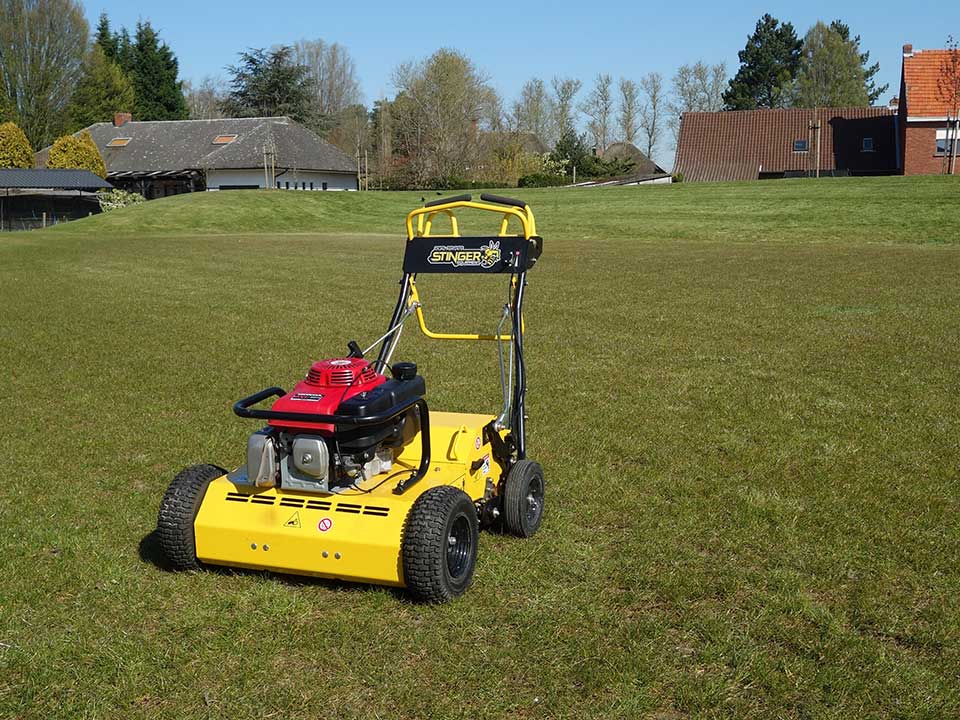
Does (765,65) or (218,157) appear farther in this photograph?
(765,65)

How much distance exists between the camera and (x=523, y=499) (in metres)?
5.43

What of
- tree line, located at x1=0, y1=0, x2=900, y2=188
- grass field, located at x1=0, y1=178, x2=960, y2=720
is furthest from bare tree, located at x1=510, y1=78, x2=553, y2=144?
grass field, located at x1=0, y1=178, x2=960, y2=720

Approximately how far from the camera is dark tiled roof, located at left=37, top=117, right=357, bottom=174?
62.8 metres

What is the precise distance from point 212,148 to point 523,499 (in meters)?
63.7

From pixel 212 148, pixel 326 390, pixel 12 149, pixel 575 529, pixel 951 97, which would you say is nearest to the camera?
pixel 326 390

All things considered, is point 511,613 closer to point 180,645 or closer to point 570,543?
point 570,543

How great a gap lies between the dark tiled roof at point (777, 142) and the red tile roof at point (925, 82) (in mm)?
6108

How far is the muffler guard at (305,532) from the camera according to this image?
4508 mm

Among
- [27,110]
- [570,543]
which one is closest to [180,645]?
[570,543]

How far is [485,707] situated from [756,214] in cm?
3522

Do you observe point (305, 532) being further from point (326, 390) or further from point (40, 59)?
point (40, 59)

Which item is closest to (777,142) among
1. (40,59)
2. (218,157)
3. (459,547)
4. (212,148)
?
(218,157)

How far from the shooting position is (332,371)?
4719 mm

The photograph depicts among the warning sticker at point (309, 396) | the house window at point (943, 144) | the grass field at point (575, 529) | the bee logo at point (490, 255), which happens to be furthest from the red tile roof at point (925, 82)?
the warning sticker at point (309, 396)
